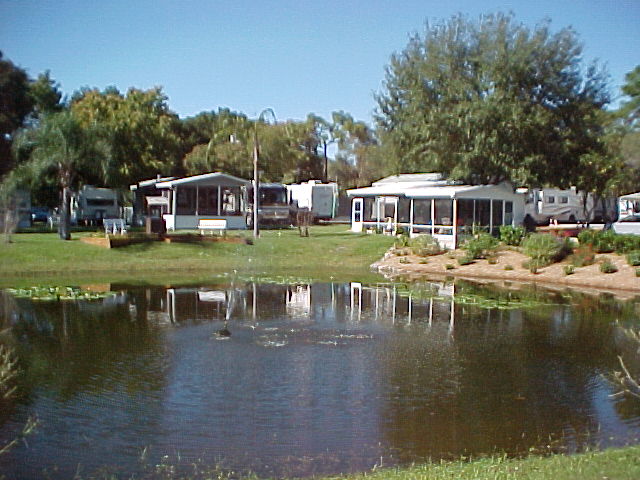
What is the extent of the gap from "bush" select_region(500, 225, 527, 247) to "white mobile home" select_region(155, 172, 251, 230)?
54.7 feet

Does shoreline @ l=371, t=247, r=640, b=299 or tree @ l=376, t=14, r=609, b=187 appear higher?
tree @ l=376, t=14, r=609, b=187

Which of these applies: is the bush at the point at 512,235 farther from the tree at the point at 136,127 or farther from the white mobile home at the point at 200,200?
the tree at the point at 136,127

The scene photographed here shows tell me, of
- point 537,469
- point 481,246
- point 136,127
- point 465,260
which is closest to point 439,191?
point 481,246

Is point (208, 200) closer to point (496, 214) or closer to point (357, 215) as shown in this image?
point (357, 215)

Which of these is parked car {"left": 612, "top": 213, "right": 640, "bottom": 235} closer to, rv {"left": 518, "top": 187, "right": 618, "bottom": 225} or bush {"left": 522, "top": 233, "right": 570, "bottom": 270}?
rv {"left": 518, "top": 187, "right": 618, "bottom": 225}

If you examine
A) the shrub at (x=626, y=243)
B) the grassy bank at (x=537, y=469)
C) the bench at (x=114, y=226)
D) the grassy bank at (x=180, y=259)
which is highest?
the bench at (x=114, y=226)

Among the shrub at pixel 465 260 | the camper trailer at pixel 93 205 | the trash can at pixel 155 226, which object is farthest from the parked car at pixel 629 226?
the camper trailer at pixel 93 205

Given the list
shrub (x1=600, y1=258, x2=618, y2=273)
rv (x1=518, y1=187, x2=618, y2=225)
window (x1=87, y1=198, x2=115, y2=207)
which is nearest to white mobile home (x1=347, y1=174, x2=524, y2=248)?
shrub (x1=600, y1=258, x2=618, y2=273)

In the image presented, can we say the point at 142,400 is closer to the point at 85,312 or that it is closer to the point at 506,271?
the point at 85,312

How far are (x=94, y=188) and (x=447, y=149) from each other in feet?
76.4

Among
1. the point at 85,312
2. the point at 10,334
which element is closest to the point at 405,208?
the point at 85,312

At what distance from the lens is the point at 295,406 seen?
11023mm

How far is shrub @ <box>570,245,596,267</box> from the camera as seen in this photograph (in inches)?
1162

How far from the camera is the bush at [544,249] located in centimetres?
3027
